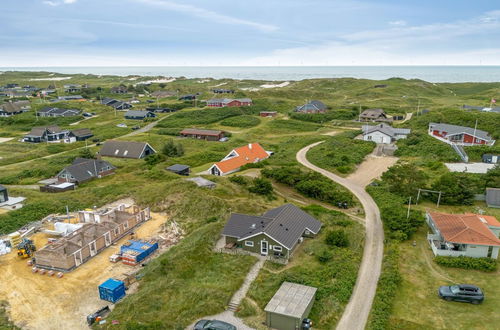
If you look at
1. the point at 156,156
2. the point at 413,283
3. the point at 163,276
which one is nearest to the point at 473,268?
the point at 413,283

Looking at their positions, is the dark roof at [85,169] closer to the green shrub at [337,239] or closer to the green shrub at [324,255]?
the green shrub at [337,239]

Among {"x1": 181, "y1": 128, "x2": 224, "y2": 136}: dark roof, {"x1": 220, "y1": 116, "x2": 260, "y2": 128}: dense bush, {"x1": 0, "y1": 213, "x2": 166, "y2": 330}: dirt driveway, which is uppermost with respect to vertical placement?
{"x1": 220, "y1": 116, "x2": 260, "y2": 128}: dense bush

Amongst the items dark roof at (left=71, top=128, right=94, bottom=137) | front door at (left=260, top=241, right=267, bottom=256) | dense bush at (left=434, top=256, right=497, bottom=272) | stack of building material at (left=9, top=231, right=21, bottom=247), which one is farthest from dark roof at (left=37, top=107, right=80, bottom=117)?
dense bush at (left=434, top=256, right=497, bottom=272)

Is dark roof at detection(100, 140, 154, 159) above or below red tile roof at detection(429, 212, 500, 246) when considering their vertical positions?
below

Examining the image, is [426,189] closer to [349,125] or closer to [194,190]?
[194,190]

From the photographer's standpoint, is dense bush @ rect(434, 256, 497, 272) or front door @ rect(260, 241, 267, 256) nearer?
dense bush @ rect(434, 256, 497, 272)

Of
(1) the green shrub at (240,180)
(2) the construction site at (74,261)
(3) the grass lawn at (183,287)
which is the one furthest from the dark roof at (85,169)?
(3) the grass lawn at (183,287)

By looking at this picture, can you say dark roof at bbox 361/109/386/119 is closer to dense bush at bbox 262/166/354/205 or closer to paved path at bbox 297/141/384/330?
dense bush at bbox 262/166/354/205
